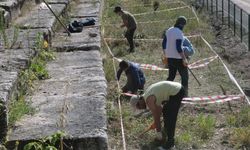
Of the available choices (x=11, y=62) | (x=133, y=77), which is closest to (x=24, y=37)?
(x=11, y=62)

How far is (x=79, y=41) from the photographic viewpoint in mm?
11328

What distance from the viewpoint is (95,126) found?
20.0 feet

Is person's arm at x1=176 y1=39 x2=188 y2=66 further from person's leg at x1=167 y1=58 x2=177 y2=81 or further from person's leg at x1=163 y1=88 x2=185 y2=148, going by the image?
person's leg at x1=163 y1=88 x2=185 y2=148

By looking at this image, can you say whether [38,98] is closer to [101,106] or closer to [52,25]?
[101,106]

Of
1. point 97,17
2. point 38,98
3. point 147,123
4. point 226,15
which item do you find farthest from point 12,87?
point 226,15

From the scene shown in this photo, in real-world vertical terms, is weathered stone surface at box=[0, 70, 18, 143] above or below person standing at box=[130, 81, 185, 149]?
above

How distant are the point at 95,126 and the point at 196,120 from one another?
13.9 ft

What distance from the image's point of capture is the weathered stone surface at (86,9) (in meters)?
16.0

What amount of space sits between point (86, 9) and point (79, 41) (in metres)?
6.04

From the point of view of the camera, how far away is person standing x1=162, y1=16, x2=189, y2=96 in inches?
450

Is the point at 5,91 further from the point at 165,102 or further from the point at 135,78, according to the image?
the point at 135,78

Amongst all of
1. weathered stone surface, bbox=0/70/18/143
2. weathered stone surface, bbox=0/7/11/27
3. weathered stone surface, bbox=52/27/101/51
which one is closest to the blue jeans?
weathered stone surface, bbox=52/27/101/51

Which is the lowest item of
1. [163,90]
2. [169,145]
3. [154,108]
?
[169,145]

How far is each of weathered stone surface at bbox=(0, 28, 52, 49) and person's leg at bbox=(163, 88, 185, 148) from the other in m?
2.20
